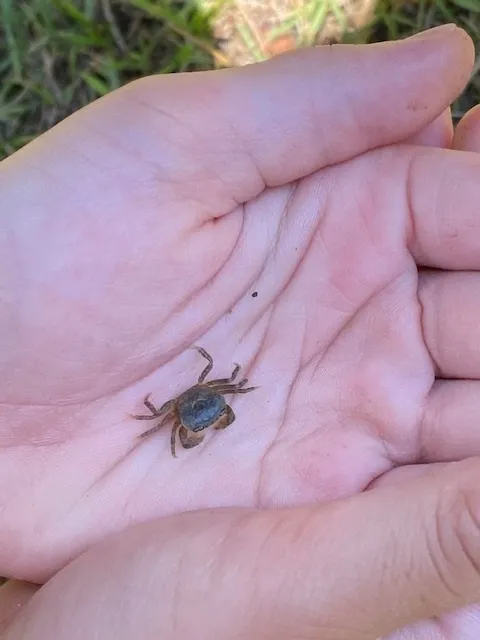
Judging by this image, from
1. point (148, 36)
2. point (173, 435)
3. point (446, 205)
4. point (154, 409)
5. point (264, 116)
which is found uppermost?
point (148, 36)

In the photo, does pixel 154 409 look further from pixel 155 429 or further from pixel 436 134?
pixel 436 134

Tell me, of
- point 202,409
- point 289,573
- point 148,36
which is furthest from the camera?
point 148,36

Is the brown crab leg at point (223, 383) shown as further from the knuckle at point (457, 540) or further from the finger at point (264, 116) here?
the knuckle at point (457, 540)

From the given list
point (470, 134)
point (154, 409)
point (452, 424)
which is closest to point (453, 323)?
point (452, 424)

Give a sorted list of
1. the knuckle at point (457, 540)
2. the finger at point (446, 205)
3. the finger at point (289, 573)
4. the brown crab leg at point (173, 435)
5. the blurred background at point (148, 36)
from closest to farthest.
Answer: the knuckle at point (457, 540), the finger at point (289, 573), the finger at point (446, 205), the brown crab leg at point (173, 435), the blurred background at point (148, 36)

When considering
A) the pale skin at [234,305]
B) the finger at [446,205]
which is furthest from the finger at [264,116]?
the finger at [446,205]

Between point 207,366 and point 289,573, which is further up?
point 207,366

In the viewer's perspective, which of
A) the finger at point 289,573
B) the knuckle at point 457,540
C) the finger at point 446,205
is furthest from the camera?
the finger at point 446,205
